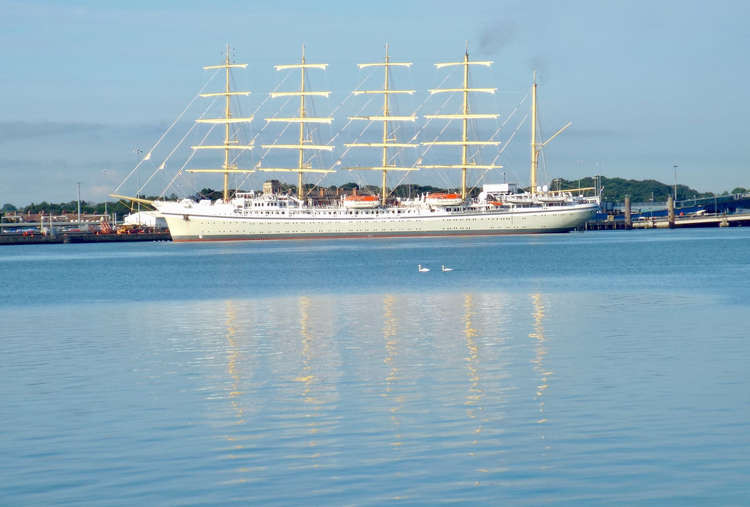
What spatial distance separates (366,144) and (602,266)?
9386cm

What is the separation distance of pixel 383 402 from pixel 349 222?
13256 cm

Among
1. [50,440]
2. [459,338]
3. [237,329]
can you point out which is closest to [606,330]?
[459,338]

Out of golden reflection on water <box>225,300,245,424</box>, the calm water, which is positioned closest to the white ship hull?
the calm water

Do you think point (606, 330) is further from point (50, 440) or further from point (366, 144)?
point (366, 144)

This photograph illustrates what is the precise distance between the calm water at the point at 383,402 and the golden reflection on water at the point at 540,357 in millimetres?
127

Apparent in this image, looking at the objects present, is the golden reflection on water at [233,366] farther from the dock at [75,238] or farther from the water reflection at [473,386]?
the dock at [75,238]

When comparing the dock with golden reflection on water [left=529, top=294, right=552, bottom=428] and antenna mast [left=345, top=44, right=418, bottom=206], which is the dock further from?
golden reflection on water [left=529, top=294, right=552, bottom=428]

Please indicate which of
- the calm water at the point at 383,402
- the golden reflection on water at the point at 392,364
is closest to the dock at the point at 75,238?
the calm water at the point at 383,402

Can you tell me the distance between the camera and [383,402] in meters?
17.9

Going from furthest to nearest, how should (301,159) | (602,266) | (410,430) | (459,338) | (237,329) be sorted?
(301,159), (602,266), (237,329), (459,338), (410,430)

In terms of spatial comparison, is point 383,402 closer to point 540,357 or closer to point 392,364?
point 392,364

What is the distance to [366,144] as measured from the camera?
511ft

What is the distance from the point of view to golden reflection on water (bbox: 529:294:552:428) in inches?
691

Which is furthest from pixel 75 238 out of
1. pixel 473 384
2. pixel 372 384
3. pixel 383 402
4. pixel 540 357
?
pixel 383 402
